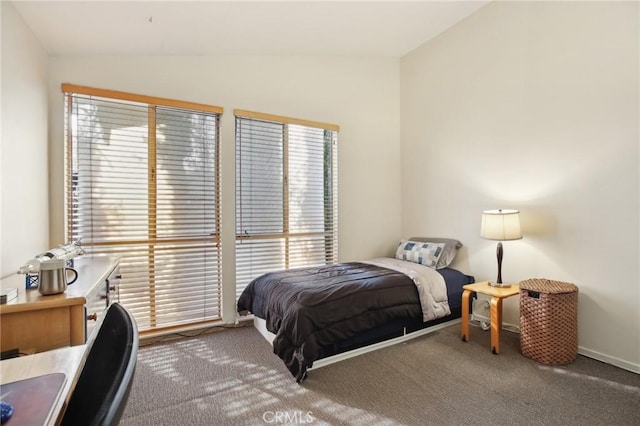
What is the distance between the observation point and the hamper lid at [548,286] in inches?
94.7

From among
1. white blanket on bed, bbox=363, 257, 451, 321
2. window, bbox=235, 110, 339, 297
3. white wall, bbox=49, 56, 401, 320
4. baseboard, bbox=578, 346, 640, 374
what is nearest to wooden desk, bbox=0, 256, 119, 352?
white wall, bbox=49, 56, 401, 320

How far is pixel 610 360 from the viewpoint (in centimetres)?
245

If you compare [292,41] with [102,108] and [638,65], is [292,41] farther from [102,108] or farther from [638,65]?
[638,65]

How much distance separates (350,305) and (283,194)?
1.66m

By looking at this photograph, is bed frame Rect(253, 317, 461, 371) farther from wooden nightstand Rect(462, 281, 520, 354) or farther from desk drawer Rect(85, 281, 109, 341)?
desk drawer Rect(85, 281, 109, 341)

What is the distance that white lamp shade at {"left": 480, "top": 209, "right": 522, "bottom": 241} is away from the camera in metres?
2.78

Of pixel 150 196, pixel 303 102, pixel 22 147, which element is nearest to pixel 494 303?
pixel 303 102

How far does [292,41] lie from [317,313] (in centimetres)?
276

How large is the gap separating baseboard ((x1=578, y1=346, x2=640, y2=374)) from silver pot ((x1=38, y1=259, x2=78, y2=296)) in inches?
146

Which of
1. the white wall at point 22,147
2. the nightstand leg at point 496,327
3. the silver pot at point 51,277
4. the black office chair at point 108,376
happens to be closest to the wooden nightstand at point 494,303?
the nightstand leg at point 496,327

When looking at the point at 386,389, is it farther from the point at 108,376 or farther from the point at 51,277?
the point at 51,277

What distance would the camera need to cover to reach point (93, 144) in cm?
276

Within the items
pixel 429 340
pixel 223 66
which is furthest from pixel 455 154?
pixel 223 66

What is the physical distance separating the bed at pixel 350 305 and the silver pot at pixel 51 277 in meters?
1.37
